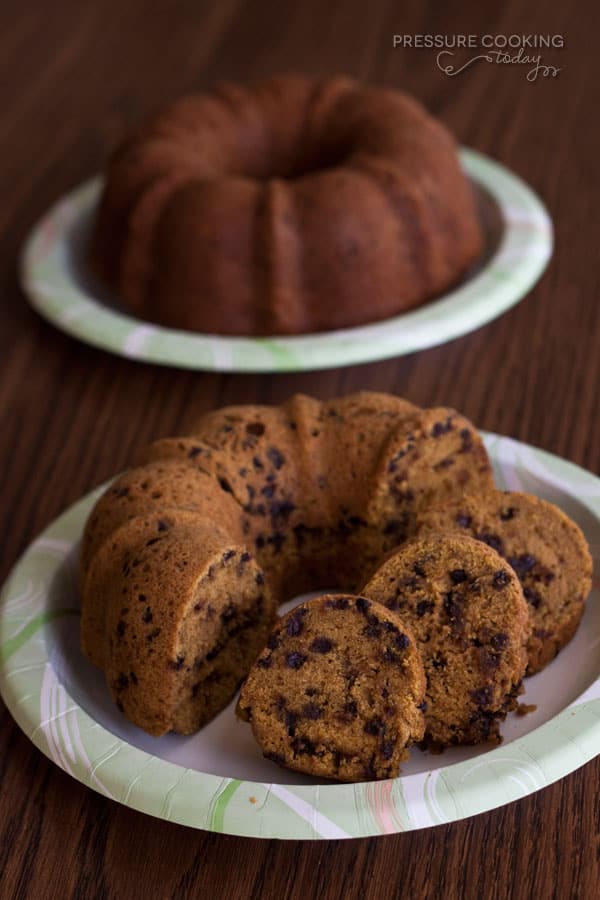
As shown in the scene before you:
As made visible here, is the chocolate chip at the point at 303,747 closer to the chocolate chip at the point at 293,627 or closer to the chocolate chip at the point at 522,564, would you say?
the chocolate chip at the point at 293,627

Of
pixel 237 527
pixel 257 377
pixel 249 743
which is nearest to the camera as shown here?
pixel 249 743

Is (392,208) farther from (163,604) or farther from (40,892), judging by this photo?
(40,892)

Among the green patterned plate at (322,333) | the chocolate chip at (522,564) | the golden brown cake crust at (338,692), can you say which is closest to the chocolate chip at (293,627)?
the golden brown cake crust at (338,692)

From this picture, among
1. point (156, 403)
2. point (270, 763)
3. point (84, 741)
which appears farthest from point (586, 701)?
point (156, 403)

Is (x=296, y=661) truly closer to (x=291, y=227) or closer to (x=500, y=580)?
(x=500, y=580)

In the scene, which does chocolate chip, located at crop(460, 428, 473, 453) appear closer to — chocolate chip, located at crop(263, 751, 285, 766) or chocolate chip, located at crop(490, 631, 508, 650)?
chocolate chip, located at crop(490, 631, 508, 650)

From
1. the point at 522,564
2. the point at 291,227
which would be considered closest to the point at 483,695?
the point at 522,564
